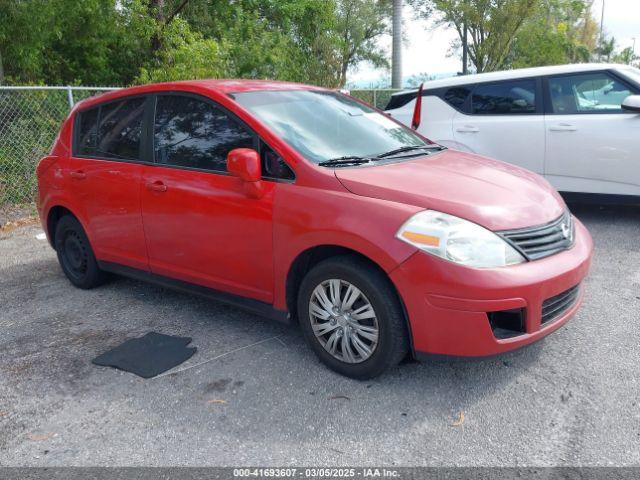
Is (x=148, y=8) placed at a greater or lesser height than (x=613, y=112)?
greater

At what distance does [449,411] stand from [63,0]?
1098 centimetres

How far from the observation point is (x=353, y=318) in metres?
3.19

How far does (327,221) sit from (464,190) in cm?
79

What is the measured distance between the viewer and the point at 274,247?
3494 mm

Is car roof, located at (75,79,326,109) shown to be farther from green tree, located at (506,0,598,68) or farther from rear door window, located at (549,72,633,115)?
green tree, located at (506,0,598,68)

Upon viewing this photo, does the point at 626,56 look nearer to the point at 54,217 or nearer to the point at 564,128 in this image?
the point at 564,128

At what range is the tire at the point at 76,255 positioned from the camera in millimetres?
4969

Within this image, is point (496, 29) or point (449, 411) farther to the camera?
point (496, 29)

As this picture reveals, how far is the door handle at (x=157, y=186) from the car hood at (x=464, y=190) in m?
1.35

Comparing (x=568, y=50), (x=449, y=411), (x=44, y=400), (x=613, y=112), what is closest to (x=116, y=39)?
(x=613, y=112)

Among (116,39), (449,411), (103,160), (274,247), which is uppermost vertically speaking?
(116,39)

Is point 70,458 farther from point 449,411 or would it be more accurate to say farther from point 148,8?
point 148,8

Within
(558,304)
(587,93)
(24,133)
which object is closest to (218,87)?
(558,304)

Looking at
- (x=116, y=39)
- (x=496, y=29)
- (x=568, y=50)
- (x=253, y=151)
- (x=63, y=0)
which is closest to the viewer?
(x=253, y=151)
